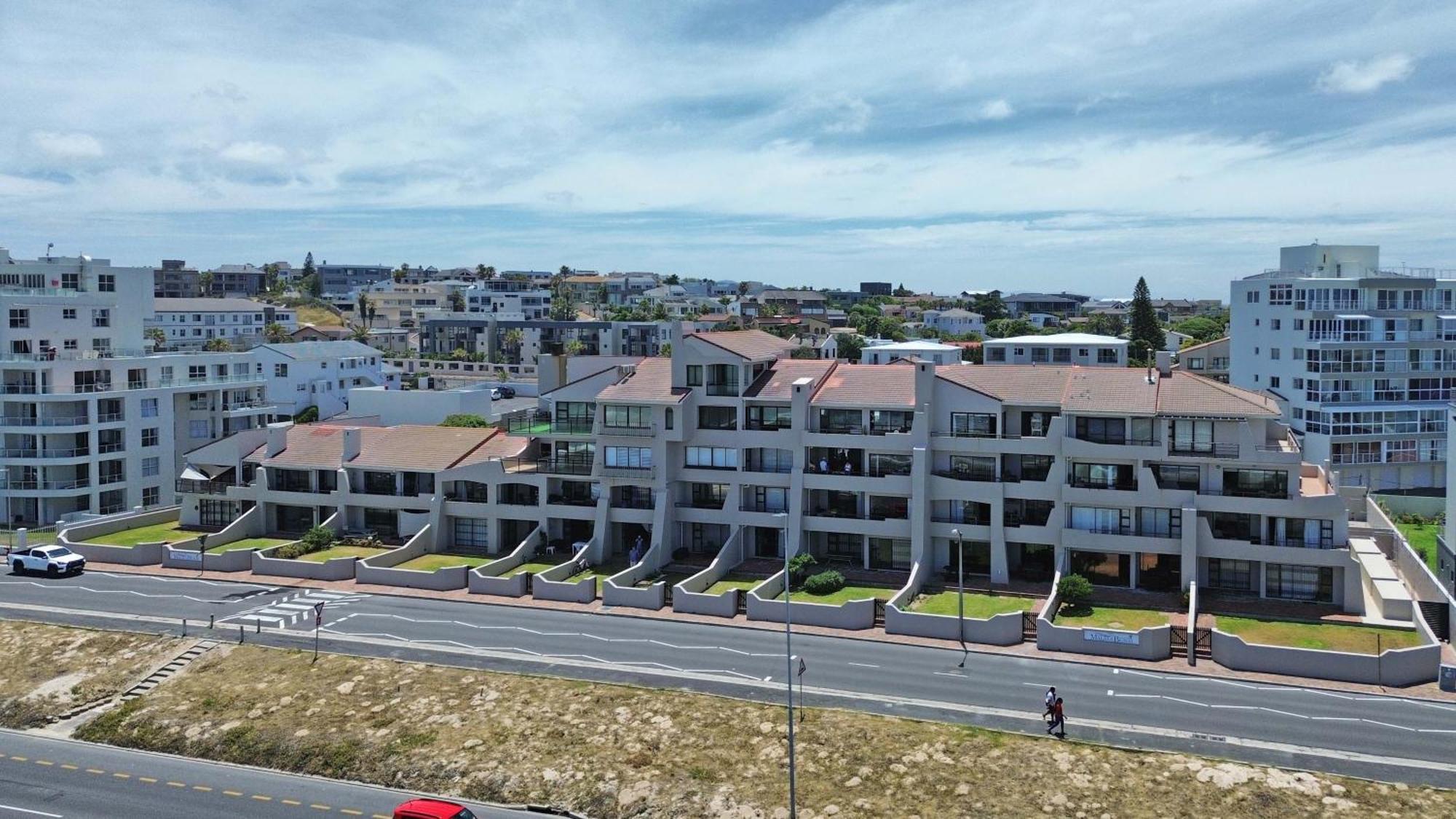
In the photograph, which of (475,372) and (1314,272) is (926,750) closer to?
(1314,272)

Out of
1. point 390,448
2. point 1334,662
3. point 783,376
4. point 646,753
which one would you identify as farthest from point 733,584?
point 1334,662

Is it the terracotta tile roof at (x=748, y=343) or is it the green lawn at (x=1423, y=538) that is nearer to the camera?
the terracotta tile roof at (x=748, y=343)

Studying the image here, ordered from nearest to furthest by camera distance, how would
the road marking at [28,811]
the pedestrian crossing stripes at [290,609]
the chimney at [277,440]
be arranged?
1. the road marking at [28,811]
2. the pedestrian crossing stripes at [290,609]
3. the chimney at [277,440]

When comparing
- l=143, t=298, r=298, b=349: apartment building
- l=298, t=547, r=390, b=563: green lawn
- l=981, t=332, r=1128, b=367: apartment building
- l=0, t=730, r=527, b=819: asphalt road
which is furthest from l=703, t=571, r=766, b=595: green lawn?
l=143, t=298, r=298, b=349: apartment building

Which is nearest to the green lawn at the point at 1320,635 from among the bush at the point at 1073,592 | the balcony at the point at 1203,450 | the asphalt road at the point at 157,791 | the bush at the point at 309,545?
the bush at the point at 1073,592

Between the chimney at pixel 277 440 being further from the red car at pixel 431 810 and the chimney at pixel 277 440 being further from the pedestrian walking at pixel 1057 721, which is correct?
the pedestrian walking at pixel 1057 721

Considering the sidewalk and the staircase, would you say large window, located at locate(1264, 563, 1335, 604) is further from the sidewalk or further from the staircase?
the staircase

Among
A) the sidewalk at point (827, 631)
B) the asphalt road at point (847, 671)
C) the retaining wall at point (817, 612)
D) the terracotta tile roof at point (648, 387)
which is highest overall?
the terracotta tile roof at point (648, 387)
